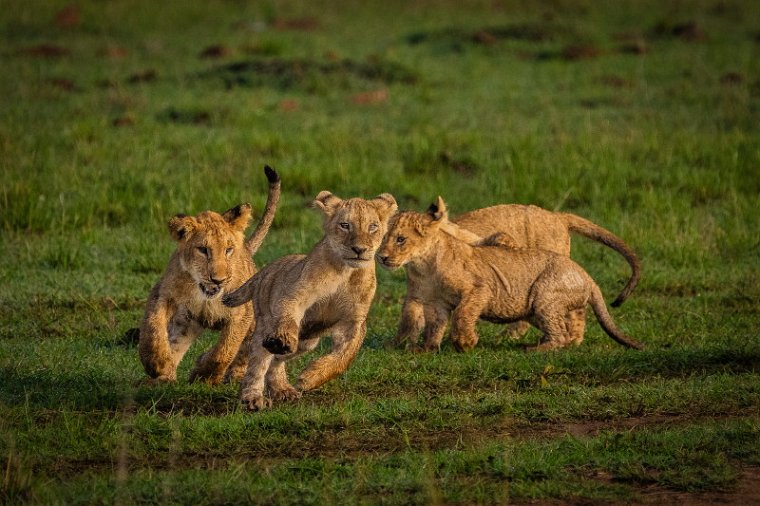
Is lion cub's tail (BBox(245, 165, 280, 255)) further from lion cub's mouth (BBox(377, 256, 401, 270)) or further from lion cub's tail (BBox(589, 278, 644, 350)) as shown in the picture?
lion cub's tail (BBox(589, 278, 644, 350))

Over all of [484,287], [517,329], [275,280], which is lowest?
[517,329]

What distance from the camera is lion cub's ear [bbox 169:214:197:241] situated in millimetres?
6789

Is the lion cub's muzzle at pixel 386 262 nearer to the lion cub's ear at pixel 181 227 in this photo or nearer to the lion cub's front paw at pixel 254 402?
the lion cub's ear at pixel 181 227

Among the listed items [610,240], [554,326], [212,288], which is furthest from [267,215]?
[610,240]

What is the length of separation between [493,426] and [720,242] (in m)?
4.81

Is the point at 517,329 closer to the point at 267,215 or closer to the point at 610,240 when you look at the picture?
the point at 610,240

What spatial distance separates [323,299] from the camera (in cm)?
657

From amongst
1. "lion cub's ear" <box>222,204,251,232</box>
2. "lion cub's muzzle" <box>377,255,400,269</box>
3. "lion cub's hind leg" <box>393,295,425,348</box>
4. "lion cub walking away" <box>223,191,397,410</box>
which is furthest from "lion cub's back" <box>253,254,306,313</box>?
"lion cub's hind leg" <box>393,295,425,348</box>

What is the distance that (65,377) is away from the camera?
278 inches

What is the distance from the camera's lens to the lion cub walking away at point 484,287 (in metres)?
8.06

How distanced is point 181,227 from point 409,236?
1656 mm

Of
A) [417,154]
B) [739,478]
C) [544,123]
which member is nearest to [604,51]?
[544,123]

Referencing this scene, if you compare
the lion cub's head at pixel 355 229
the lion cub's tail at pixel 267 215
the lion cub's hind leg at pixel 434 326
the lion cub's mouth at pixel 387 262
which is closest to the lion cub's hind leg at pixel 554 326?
the lion cub's hind leg at pixel 434 326

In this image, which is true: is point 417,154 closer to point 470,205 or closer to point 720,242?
point 470,205
